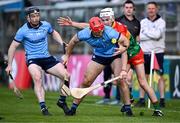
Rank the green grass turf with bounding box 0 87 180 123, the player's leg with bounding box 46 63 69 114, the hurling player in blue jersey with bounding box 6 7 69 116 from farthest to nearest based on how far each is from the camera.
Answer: the hurling player in blue jersey with bounding box 6 7 69 116, the player's leg with bounding box 46 63 69 114, the green grass turf with bounding box 0 87 180 123

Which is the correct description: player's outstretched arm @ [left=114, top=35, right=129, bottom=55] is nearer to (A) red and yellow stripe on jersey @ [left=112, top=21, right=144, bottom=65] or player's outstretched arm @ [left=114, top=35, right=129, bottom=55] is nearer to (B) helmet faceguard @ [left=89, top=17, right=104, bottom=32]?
(B) helmet faceguard @ [left=89, top=17, right=104, bottom=32]

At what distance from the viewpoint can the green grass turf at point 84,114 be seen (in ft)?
48.5

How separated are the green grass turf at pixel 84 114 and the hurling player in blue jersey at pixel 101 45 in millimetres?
576

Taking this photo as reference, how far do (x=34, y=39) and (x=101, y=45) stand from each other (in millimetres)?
1656

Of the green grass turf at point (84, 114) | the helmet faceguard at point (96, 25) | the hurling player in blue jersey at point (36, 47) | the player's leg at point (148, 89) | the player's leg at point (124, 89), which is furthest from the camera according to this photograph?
the hurling player in blue jersey at point (36, 47)

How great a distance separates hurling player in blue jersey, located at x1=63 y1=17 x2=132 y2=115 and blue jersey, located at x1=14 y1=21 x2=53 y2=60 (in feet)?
2.71

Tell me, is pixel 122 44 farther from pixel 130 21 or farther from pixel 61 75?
pixel 130 21

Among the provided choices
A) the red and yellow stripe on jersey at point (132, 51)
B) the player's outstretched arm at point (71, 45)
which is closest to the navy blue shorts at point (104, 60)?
the red and yellow stripe on jersey at point (132, 51)

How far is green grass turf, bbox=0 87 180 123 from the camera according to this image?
48.5 feet

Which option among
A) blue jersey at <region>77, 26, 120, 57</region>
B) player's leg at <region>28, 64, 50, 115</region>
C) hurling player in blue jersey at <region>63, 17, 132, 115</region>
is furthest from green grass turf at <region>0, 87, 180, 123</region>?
blue jersey at <region>77, 26, 120, 57</region>

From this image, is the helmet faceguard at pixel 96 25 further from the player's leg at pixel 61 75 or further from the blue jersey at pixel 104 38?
the player's leg at pixel 61 75

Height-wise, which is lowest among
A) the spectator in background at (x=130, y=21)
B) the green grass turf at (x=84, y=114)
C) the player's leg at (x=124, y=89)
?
the green grass turf at (x=84, y=114)

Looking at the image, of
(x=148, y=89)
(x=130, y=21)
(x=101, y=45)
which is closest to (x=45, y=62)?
(x=101, y=45)

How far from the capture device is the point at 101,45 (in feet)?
50.9
